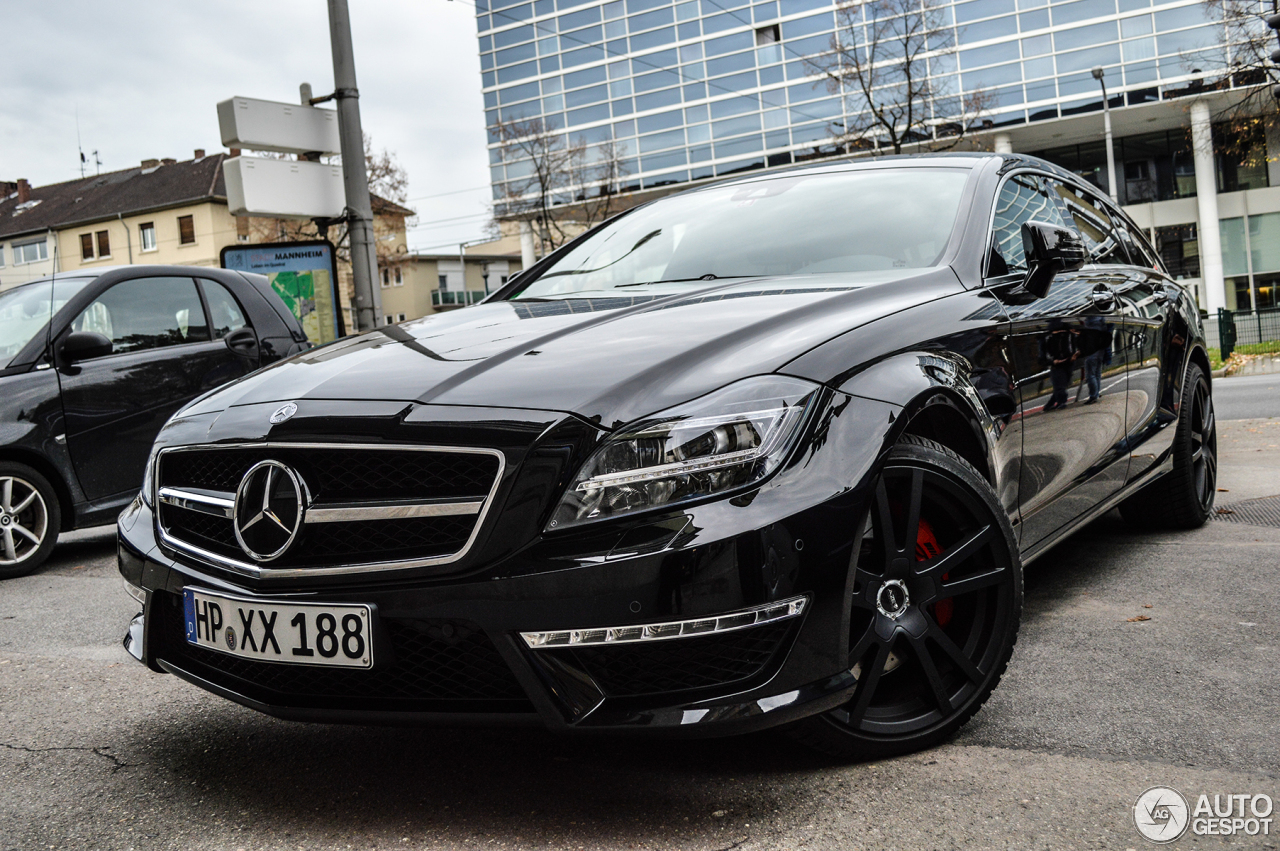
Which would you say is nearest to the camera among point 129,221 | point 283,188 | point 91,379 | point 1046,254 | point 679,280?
point 1046,254

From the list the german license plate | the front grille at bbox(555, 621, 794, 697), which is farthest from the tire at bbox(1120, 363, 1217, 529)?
the german license plate

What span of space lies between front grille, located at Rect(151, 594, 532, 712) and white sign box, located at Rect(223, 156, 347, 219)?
859 centimetres

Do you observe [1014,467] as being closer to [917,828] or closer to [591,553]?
[917,828]

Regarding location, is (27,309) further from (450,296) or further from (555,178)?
(450,296)

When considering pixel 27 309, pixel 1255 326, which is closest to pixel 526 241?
pixel 1255 326

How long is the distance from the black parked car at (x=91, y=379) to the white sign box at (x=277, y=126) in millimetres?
3890

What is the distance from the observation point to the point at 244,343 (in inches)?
274

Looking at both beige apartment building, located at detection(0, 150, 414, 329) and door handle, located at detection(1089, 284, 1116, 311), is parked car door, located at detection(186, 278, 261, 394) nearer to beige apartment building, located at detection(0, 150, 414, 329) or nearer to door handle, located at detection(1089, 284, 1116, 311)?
door handle, located at detection(1089, 284, 1116, 311)

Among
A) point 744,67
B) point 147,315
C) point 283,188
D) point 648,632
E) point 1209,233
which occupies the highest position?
point 744,67

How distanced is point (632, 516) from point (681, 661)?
298 mm

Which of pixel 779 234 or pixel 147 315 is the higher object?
pixel 147 315

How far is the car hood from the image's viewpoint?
233 cm

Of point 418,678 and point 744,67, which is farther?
point 744,67

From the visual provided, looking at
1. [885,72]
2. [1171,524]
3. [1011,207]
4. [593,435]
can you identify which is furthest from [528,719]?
[885,72]
